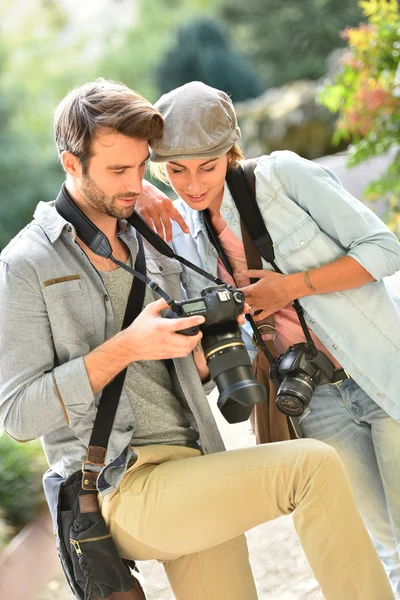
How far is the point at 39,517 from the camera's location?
12.6 feet

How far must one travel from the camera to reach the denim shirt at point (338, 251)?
2.14 metres

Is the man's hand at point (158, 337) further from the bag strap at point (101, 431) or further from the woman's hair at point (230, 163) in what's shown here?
the woman's hair at point (230, 163)

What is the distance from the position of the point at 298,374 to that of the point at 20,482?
7.31 ft

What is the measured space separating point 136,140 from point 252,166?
37 centimetres

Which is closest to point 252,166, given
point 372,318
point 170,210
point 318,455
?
point 170,210

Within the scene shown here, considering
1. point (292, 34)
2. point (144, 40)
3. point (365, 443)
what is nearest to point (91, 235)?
point (365, 443)

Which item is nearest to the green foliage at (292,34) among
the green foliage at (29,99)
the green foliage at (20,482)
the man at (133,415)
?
the green foliage at (29,99)

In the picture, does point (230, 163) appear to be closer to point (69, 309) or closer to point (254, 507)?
point (69, 309)

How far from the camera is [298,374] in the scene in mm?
2123

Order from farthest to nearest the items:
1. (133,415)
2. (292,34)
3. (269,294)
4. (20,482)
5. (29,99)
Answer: (292,34) → (29,99) → (20,482) → (269,294) → (133,415)

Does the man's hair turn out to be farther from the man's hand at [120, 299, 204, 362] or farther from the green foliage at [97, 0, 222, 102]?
the green foliage at [97, 0, 222, 102]

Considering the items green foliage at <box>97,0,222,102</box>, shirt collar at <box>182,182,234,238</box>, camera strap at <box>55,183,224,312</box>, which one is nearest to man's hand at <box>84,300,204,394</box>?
camera strap at <box>55,183,224,312</box>

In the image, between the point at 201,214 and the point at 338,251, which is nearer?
the point at 338,251

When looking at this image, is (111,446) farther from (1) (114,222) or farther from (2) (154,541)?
(1) (114,222)
